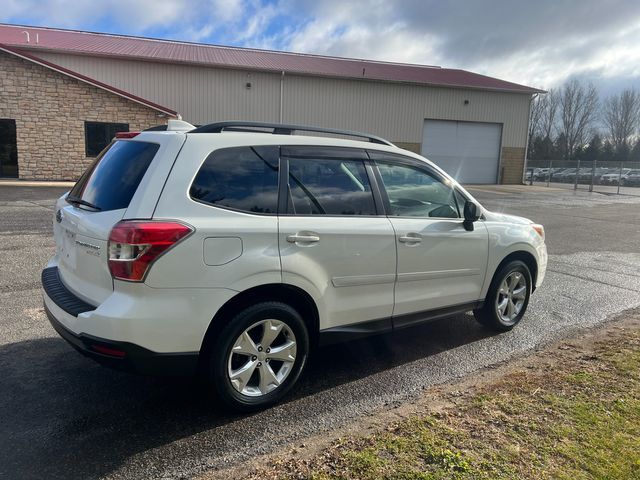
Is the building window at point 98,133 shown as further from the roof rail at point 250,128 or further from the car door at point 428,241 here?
the car door at point 428,241

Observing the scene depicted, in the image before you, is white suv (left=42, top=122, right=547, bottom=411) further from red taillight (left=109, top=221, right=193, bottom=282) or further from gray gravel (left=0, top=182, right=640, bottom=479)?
gray gravel (left=0, top=182, right=640, bottom=479)

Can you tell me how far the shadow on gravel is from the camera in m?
2.76

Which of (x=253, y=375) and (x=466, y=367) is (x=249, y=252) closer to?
(x=253, y=375)

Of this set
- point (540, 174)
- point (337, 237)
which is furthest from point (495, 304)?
point (540, 174)

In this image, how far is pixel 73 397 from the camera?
341 centimetres

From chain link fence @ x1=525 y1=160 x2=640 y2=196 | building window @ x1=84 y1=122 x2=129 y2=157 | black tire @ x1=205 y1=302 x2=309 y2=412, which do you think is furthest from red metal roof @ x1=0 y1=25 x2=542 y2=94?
black tire @ x1=205 y1=302 x2=309 y2=412

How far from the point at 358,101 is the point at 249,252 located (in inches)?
1092

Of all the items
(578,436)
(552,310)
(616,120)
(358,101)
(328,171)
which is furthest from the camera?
(616,120)

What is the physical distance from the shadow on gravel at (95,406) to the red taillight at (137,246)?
3.23 ft

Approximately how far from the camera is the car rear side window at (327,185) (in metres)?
3.49

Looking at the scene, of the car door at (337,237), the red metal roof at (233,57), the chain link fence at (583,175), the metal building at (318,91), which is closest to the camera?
the car door at (337,237)

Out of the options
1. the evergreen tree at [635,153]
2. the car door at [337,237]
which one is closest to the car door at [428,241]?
the car door at [337,237]

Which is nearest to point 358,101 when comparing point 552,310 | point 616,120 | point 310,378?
point 552,310

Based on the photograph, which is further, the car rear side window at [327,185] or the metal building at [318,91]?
the metal building at [318,91]
